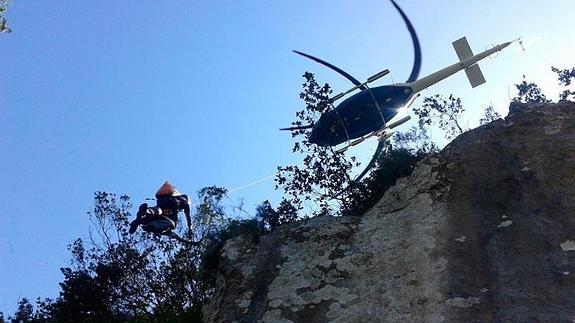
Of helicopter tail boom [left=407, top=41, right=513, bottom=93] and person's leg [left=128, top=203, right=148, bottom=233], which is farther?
helicopter tail boom [left=407, top=41, right=513, bottom=93]

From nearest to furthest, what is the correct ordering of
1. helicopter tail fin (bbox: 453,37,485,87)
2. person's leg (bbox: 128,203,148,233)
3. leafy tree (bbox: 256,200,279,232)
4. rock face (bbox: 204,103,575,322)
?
rock face (bbox: 204,103,575,322)
person's leg (bbox: 128,203,148,233)
leafy tree (bbox: 256,200,279,232)
helicopter tail fin (bbox: 453,37,485,87)

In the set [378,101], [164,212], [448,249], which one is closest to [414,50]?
[378,101]

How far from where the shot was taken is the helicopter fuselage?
1781cm

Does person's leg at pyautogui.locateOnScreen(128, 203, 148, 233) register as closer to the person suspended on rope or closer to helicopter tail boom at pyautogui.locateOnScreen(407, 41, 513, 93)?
the person suspended on rope

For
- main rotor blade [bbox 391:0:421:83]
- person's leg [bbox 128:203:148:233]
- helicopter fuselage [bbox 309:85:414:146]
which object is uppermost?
main rotor blade [bbox 391:0:421:83]

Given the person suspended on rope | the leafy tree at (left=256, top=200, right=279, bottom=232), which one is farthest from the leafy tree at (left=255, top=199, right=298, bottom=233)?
the person suspended on rope

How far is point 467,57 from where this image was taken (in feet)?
60.5

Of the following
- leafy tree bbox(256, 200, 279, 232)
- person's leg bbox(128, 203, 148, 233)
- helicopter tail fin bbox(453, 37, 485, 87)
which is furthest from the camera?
helicopter tail fin bbox(453, 37, 485, 87)

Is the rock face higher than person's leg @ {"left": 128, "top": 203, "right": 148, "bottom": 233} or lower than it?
lower

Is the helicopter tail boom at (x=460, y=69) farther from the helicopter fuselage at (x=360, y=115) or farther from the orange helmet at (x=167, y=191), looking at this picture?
the orange helmet at (x=167, y=191)

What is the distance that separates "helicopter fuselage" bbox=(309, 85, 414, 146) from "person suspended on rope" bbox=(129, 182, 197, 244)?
6.30 m

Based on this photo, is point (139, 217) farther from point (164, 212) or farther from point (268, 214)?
point (268, 214)

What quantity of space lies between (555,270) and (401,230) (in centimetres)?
229

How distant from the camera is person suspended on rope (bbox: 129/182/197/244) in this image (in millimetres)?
11852
